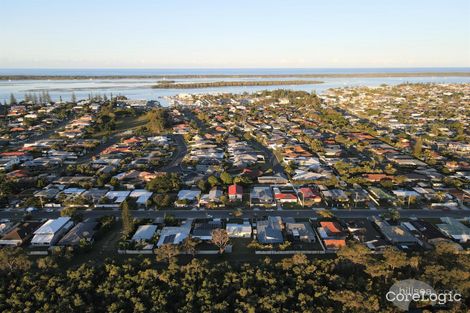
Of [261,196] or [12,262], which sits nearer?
[12,262]

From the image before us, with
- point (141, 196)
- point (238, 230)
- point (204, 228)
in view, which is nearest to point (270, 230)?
point (238, 230)

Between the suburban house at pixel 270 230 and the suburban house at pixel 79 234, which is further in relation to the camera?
the suburban house at pixel 270 230

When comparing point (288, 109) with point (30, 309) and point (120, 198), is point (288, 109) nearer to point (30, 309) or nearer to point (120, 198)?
point (120, 198)

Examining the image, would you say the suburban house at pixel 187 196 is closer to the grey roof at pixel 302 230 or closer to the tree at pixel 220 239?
the tree at pixel 220 239

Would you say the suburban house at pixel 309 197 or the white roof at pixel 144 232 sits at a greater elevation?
the suburban house at pixel 309 197

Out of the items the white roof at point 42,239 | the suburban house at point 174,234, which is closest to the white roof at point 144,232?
the suburban house at point 174,234

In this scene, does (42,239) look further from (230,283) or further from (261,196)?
(261,196)

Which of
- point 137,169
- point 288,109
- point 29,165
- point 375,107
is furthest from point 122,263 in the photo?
point 375,107

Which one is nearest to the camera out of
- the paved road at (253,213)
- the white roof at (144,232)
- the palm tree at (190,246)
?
the palm tree at (190,246)
